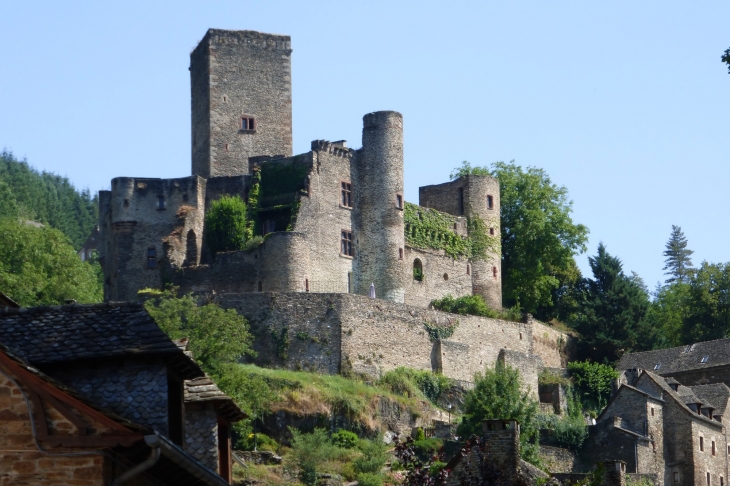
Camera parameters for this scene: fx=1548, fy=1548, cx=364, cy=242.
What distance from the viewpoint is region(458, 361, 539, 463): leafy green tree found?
185 feet

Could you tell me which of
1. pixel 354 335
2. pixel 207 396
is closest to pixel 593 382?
pixel 354 335

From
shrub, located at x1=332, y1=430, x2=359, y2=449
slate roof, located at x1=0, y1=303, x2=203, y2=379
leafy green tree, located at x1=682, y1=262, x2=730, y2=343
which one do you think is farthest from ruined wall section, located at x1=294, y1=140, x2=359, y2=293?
slate roof, located at x1=0, y1=303, x2=203, y2=379

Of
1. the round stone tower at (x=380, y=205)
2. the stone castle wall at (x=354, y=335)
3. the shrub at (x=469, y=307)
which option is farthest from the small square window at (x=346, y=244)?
the stone castle wall at (x=354, y=335)

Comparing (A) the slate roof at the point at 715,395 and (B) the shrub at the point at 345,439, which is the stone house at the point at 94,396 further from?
(A) the slate roof at the point at 715,395

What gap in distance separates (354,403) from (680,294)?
1407 inches

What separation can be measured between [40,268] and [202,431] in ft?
165

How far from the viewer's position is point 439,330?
63.7 metres

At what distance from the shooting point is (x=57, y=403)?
13.5m

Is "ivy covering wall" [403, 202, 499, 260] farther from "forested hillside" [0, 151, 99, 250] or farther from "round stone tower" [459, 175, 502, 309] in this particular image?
"forested hillside" [0, 151, 99, 250]

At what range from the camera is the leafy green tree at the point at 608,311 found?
74750mm

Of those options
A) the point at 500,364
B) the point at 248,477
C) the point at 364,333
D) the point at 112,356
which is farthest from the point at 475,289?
the point at 112,356

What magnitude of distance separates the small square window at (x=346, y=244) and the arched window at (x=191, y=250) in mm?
6208

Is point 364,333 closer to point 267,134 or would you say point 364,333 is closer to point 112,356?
point 267,134

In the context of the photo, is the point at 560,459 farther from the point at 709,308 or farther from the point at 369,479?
the point at 709,308
